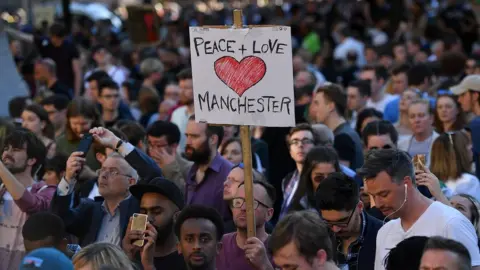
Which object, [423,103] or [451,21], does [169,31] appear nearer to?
[451,21]

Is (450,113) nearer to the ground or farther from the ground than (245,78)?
nearer to the ground

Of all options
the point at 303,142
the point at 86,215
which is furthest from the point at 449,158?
the point at 86,215

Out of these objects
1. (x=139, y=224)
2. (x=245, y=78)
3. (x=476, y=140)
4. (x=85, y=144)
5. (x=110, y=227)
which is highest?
(x=245, y=78)

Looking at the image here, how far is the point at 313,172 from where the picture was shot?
8.33 m

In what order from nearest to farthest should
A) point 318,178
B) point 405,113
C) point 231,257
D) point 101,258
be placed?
Answer: point 101,258, point 231,257, point 318,178, point 405,113

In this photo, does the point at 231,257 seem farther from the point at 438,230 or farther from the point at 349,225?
the point at 438,230

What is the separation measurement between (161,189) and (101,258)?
194cm

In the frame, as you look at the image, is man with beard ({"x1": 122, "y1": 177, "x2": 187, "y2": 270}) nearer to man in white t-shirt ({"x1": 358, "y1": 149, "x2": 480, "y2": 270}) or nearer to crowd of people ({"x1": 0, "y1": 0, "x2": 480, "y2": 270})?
crowd of people ({"x1": 0, "y1": 0, "x2": 480, "y2": 270})

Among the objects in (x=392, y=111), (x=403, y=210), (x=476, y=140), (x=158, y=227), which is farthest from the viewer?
(x=392, y=111)

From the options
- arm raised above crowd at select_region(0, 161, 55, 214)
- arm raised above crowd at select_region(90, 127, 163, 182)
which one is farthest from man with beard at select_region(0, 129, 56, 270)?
arm raised above crowd at select_region(90, 127, 163, 182)

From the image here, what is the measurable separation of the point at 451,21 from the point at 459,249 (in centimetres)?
1974

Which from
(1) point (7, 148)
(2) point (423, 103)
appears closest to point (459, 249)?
(1) point (7, 148)

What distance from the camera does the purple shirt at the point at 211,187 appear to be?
8.41 meters

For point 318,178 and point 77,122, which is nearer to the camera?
point 318,178
